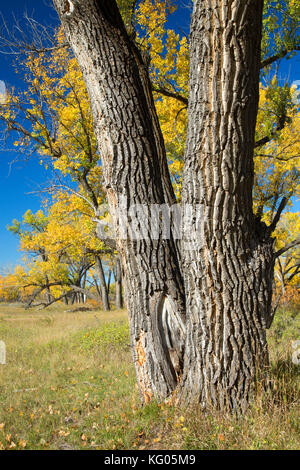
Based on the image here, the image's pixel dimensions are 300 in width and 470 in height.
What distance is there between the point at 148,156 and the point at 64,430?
10.1ft

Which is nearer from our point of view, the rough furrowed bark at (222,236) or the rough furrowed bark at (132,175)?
the rough furrowed bark at (222,236)

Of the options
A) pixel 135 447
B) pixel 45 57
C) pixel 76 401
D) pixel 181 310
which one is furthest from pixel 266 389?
pixel 45 57

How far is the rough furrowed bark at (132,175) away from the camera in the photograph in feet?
10.4

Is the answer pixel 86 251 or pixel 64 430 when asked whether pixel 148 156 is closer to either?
pixel 64 430

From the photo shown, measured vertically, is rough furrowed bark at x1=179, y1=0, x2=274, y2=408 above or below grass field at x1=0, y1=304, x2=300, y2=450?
above

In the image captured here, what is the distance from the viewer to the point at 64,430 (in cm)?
314

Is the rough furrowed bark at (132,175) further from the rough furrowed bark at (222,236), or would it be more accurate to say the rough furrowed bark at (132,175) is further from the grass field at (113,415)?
the grass field at (113,415)

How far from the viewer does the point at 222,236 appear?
2.81m

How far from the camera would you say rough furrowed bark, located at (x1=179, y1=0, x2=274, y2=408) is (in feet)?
8.64

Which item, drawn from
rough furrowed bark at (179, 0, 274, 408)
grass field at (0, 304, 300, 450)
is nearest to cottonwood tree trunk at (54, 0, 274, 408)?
rough furrowed bark at (179, 0, 274, 408)

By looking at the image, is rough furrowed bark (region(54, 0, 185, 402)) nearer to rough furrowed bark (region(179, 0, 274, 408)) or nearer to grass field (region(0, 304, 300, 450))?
rough furrowed bark (region(179, 0, 274, 408))

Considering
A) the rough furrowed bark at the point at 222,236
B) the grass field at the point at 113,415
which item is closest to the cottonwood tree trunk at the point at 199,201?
the rough furrowed bark at the point at 222,236

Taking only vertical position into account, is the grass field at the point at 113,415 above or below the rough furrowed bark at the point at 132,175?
below

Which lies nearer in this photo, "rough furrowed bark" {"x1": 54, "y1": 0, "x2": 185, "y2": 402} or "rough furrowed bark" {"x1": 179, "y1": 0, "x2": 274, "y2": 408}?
"rough furrowed bark" {"x1": 179, "y1": 0, "x2": 274, "y2": 408}
